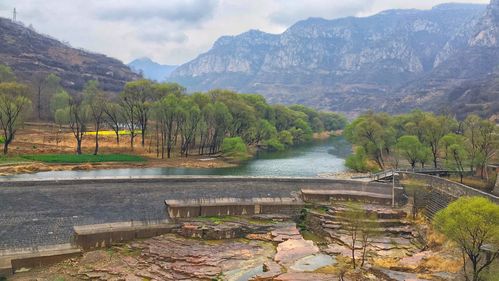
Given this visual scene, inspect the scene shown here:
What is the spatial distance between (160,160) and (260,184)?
120 feet

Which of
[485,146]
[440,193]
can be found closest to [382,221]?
[440,193]

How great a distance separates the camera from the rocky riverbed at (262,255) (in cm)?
2723

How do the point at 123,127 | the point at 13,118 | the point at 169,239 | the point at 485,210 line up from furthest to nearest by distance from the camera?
the point at 123,127, the point at 13,118, the point at 169,239, the point at 485,210

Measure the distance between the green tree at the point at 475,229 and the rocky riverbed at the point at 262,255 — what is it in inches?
74.4

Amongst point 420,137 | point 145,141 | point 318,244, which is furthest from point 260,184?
point 145,141

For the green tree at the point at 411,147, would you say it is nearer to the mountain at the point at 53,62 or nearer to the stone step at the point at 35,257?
the stone step at the point at 35,257

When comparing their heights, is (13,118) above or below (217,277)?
above

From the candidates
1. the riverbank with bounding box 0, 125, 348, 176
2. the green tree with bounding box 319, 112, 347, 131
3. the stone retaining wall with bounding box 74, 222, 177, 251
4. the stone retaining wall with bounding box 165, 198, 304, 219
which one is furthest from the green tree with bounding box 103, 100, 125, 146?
the green tree with bounding box 319, 112, 347, 131

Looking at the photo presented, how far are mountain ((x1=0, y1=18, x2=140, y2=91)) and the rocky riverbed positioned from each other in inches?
4607

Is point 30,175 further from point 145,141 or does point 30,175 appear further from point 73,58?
point 73,58

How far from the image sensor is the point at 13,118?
70.4m

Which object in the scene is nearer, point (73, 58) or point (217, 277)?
point (217, 277)

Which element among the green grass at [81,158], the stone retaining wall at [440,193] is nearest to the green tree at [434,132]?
the stone retaining wall at [440,193]

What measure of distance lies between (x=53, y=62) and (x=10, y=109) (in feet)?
332
